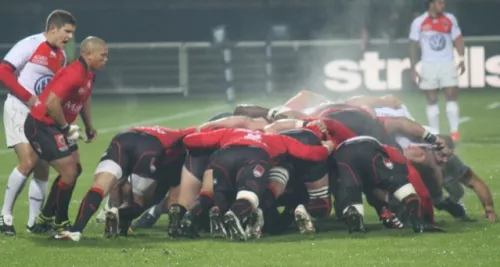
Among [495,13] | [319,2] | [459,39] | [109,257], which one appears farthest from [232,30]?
[109,257]

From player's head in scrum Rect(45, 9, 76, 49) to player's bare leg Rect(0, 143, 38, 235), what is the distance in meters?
0.99

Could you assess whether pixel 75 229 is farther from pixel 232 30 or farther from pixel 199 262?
pixel 232 30

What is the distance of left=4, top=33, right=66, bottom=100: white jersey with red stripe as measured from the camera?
510 inches

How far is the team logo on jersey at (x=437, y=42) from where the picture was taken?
67.9 ft

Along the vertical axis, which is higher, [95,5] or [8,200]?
[95,5]

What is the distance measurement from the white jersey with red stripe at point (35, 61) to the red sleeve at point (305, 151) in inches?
92.2

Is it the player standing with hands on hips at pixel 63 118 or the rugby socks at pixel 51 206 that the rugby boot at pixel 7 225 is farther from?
the rugby socks at pixel 51 206

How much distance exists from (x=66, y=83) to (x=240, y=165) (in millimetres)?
1655

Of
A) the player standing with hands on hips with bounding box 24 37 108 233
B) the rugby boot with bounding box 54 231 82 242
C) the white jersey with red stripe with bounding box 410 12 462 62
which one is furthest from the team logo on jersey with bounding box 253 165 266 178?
the white jersey with red stripe with bounding box 410 12 462 62

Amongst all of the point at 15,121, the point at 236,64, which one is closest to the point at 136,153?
the point at 15,121

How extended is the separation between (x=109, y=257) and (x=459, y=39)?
35.2ft

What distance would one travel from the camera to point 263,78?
3039 centimetres

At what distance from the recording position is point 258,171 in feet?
38.8

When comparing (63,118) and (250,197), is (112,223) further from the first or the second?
(250,197)
